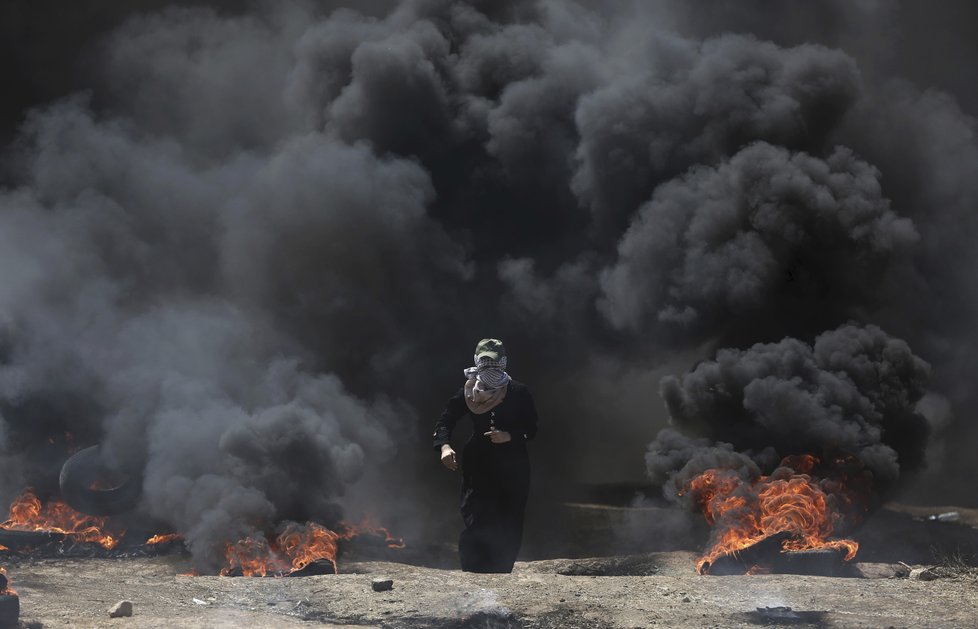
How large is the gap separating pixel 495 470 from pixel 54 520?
35.2 ft

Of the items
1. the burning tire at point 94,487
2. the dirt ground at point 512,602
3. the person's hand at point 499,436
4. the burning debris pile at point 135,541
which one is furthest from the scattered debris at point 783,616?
the burning tire at point 94,487

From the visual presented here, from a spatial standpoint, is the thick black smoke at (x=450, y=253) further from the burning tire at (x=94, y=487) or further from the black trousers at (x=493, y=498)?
the black trousers at (x=493, y=498)

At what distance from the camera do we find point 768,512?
14.0m

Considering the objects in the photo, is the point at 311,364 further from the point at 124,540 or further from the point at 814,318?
the point at 814,318

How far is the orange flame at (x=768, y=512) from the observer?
13.2m

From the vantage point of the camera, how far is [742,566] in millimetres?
13023

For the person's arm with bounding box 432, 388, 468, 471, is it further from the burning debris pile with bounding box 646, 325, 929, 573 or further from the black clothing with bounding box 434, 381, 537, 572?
the burning debris pile with bounding box 646, 325, 929, 573

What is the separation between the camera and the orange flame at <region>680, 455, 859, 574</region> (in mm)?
13227

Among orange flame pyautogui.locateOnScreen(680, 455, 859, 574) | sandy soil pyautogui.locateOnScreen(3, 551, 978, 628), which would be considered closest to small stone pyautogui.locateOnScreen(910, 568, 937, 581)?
sandy soil pyautogui.locateOnScreen(3, 551, 978, 628)

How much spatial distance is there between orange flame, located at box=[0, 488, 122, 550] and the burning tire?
0.61 feet

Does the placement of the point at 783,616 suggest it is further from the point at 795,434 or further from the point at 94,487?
the point at 94,487

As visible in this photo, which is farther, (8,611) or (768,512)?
(768,512)

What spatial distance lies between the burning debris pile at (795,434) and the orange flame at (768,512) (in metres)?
0.02

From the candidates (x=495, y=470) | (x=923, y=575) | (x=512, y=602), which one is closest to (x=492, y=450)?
(x=495, y=470)
